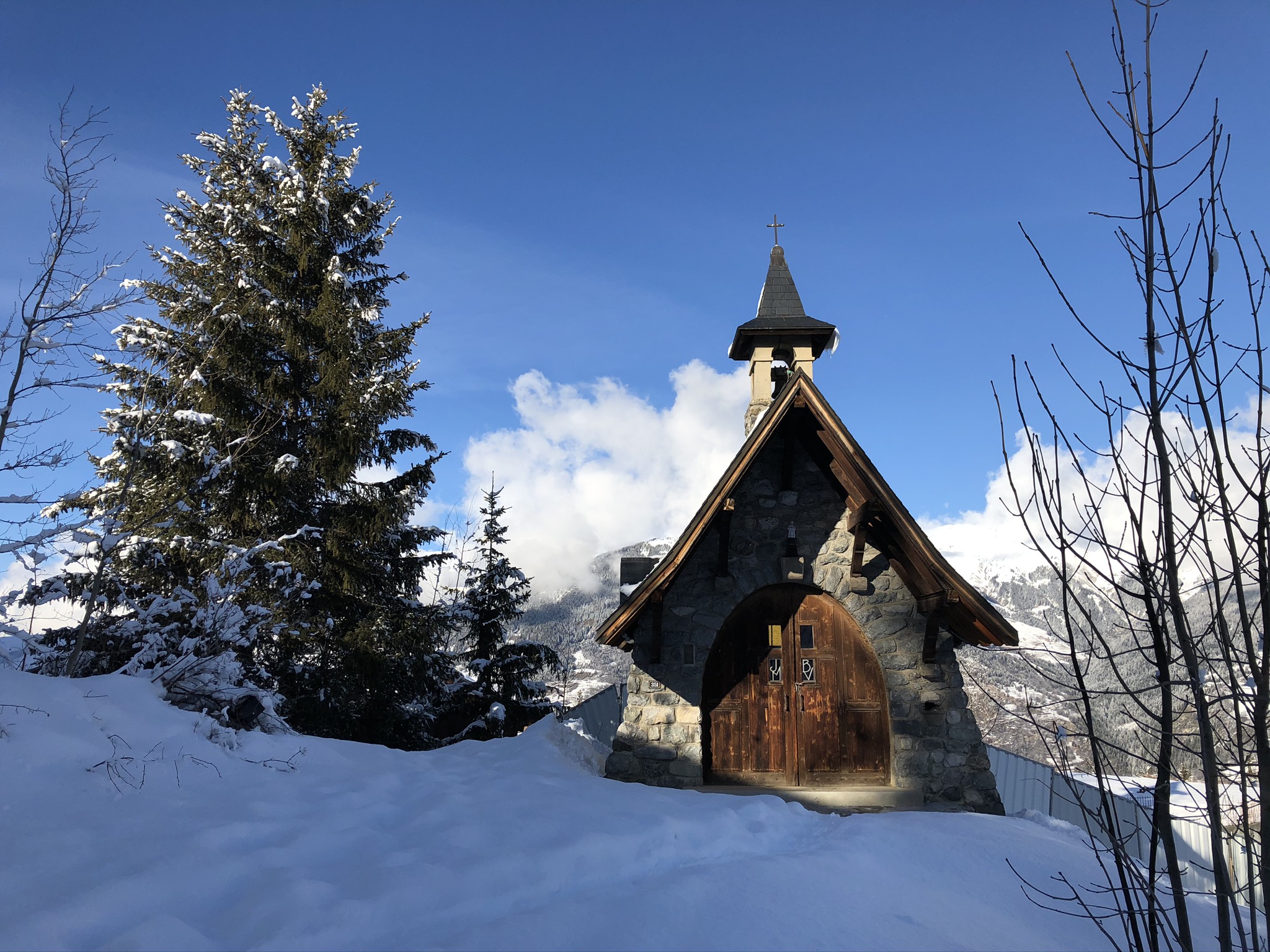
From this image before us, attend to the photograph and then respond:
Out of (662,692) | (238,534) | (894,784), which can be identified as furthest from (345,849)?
(238,534)

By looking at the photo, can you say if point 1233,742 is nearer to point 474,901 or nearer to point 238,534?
point 474,901

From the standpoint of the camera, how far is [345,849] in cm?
439

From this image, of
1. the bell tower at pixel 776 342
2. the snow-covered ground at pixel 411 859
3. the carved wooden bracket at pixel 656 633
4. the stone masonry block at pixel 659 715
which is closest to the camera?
the snow-covered ground at pixel 411 859

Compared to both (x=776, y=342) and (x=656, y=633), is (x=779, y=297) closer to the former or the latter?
(x=776, y=342)

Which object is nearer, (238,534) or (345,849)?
(345,849)

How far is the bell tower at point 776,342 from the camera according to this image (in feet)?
33.9

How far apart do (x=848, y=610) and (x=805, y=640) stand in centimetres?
61

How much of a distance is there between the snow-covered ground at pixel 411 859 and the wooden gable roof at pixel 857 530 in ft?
6.52

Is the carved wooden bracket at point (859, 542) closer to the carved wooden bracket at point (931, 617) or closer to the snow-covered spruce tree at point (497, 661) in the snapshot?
the carved wooden bracket at point (931, 617)

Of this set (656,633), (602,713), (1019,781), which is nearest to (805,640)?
(656,633)

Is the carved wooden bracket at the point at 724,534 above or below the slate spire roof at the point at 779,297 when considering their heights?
below

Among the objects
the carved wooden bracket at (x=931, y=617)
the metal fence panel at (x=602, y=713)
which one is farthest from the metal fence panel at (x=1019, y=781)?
the metal fence panel at (x=602, y=713)

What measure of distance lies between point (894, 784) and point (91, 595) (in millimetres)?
7874

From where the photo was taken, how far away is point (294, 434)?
11617 millimetres
